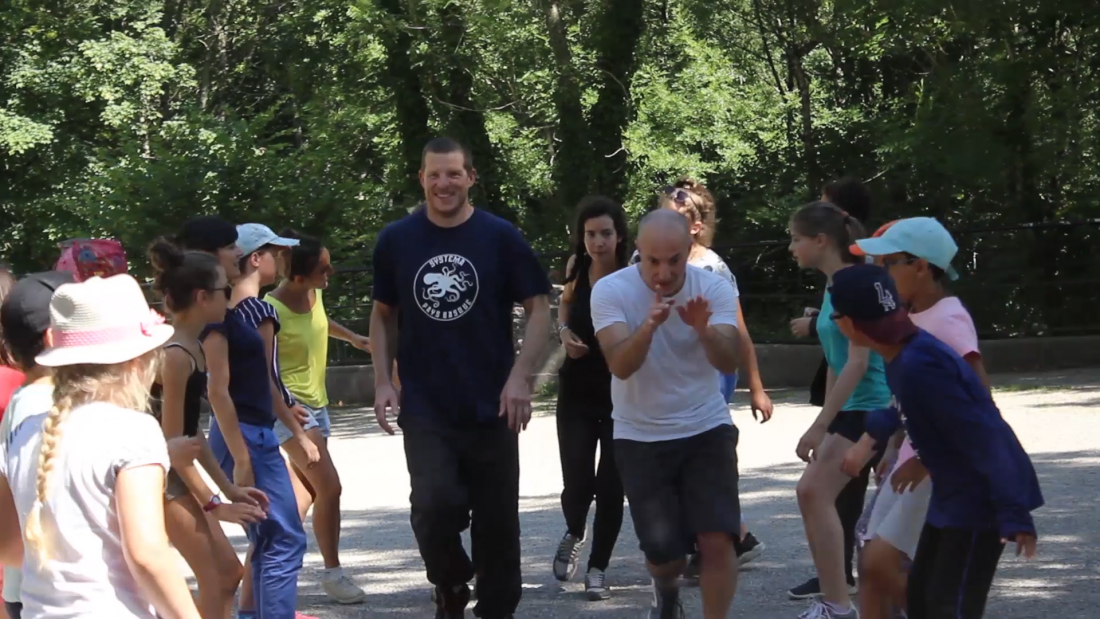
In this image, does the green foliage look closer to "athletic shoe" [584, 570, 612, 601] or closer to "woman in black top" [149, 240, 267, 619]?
"athletic shoe" [584, 570, 612, 601]

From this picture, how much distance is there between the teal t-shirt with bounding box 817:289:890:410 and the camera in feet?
19.8

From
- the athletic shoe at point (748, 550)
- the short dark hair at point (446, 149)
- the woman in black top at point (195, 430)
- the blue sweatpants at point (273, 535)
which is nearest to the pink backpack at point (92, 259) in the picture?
the woman in black top at point (195, 430)

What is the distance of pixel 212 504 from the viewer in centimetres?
483

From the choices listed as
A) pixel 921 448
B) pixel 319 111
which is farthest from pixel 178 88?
pixel 921 448

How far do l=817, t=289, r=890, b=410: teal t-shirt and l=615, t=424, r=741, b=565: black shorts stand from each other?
615 mm

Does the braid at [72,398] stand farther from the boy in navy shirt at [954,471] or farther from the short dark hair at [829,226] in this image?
the short dark hair at [829,226]

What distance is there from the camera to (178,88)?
Answer: 32062mm

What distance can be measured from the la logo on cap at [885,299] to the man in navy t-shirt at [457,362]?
1.83 meters

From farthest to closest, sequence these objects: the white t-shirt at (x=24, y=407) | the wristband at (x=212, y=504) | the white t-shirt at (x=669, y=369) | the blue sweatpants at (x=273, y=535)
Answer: the white t-shirt at (x=669, y=369) → the blue sweatpants at (x=273, y=535) → the wristband at (x=212, y=504) → the white t-shirt at (x=24, y=407)

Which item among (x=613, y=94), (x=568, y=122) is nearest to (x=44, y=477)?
(x=568, y=122)

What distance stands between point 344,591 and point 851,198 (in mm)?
3049

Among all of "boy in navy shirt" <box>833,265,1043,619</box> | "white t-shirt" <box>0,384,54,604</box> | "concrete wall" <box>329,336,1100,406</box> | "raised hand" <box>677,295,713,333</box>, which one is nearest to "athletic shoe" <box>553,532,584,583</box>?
"raised hand" <box>677,295,713,333</box>

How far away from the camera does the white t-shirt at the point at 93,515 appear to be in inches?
130

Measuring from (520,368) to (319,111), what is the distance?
22577 mm
